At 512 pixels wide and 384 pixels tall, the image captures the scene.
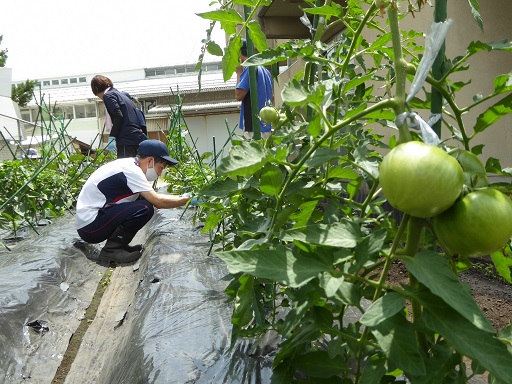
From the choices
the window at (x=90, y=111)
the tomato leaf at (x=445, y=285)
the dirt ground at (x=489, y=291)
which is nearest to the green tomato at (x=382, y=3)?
the tomato leaf at (x=445, y=285)

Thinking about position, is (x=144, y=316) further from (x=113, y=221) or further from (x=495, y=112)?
(x=113, y=221)

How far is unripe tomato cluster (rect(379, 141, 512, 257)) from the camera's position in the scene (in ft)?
1.58

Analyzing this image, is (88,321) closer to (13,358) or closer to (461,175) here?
(13,358)

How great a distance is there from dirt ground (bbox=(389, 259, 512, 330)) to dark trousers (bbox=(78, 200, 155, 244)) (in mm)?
1977

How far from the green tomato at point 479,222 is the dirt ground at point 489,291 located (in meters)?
1.81

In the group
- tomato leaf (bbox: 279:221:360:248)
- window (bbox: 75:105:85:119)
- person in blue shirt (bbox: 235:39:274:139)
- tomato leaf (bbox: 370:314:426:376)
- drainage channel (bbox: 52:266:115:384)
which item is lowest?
window (bbox: 75:105:85:119)

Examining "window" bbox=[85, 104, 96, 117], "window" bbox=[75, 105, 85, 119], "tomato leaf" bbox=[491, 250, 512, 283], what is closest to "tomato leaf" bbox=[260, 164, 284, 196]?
"tomato leaf" bbox=[491, 250, 512, 283]

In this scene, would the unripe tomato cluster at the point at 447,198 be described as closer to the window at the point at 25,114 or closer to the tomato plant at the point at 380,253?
the tomato plant at the point at 380,253

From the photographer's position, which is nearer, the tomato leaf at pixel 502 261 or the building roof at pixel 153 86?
the tomato leaf at pixel 502 261

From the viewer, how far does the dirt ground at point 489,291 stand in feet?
7.63

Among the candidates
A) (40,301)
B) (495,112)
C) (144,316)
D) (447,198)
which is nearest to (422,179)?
(447,198)

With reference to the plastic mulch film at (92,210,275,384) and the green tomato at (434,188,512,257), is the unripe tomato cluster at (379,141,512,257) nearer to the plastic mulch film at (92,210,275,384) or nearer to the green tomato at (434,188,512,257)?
the green tomato at (434,188,512,257)

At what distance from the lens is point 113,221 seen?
→ 3.87 metres

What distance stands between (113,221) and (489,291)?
265cm
